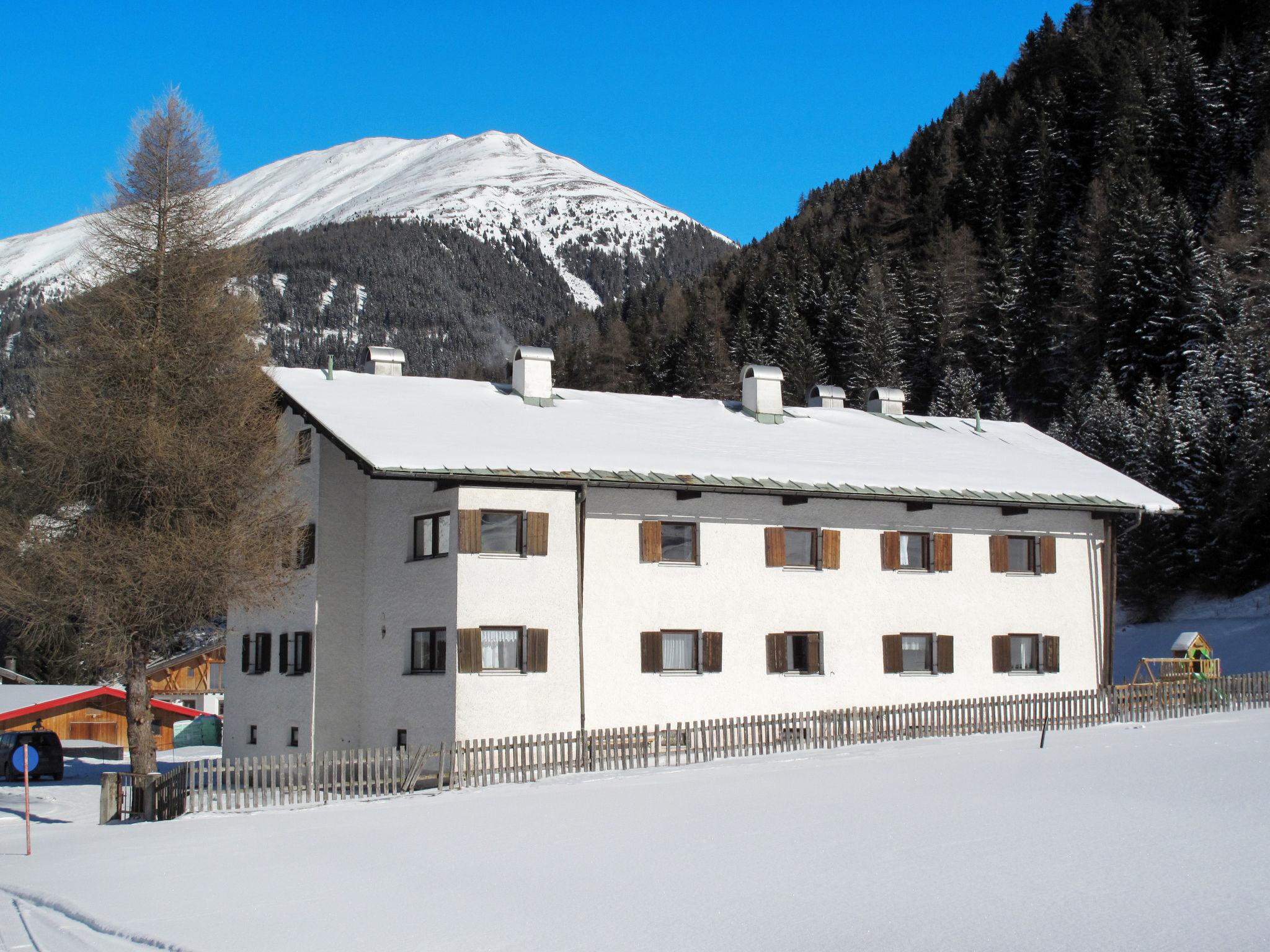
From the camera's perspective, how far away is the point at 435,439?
2700cm

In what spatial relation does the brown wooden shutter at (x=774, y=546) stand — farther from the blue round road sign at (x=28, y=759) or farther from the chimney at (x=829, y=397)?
the blue round road sign at (x=28, y=759)

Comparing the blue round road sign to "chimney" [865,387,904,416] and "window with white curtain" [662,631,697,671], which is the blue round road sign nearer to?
"window with white curtain" [662,631,697,671]

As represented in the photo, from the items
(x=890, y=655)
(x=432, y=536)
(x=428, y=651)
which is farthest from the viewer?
(x=890, y=655)

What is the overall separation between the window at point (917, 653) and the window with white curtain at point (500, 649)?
31.9ft

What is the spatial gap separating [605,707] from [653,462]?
544cm

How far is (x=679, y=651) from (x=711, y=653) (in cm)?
73

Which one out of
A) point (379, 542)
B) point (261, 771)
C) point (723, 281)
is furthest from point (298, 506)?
point (723, 281)

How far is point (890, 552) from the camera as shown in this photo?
99.8ft

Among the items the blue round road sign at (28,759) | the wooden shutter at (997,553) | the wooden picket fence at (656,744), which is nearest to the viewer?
the blue round road sign at (28,759)

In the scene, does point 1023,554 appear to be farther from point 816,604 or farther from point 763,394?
point 763,394

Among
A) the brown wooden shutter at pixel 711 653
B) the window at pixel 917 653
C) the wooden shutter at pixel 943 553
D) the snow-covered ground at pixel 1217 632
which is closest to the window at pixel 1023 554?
the wooden shutter at pixel 943 553

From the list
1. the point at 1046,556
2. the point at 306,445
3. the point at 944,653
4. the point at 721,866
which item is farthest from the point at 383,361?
the point at 721,866

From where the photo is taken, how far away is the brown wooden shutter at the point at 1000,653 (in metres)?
31.2

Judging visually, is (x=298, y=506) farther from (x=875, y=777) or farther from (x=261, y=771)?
(x=875, y=777)
